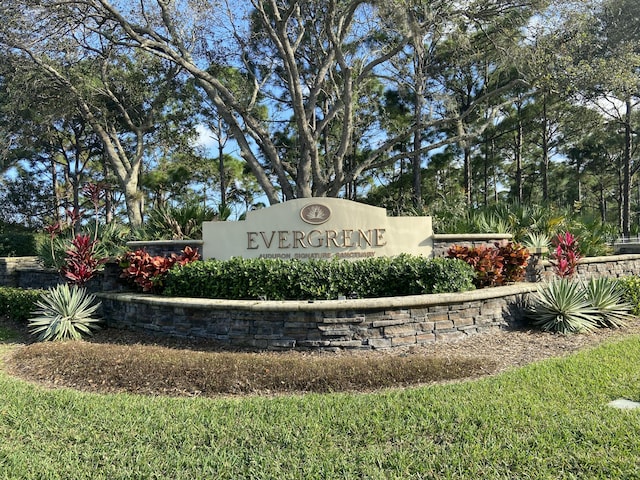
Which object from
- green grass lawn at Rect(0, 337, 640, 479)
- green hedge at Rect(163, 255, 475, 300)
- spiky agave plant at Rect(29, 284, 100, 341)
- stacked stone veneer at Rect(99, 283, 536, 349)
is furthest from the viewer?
spiky agave plant at Rect(29, 284, 100, 341)

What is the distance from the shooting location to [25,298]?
8.77 metres

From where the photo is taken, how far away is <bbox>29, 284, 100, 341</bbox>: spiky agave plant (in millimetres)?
6938

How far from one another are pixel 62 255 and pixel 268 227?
5.53 m

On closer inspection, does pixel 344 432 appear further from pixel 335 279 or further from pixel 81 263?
pixel 81 263

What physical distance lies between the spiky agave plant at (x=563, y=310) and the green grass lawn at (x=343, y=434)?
2286 mm

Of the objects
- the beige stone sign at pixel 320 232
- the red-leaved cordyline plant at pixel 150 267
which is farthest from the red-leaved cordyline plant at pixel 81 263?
the beige stone sign at pixel 320 232

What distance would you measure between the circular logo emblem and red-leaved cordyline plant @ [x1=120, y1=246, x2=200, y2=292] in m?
2.06

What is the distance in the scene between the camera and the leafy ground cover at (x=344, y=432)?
A: 2895mm

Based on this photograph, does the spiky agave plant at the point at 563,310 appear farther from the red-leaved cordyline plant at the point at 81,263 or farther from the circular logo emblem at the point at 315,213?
the red-leaved cordyline plant at the point at 81,263

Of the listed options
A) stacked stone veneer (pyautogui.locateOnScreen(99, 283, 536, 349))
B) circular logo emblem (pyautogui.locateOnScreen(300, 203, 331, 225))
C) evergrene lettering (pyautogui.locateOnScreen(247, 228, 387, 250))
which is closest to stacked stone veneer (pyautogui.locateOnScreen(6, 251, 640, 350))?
stacked stone veneer (pyautogui.locateOnScreen(99, 283, 536, 349))

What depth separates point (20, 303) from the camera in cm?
882

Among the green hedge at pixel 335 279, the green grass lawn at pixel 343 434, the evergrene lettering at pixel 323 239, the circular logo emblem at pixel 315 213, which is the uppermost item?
the circular logo emblem at pixel 315 213

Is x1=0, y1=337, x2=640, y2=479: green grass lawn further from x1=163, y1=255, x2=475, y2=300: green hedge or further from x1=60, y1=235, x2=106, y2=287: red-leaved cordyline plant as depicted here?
x1=60, y1=235, x2=106, y2=287: red-leaved cordyline plant

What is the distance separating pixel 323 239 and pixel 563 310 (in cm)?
390
